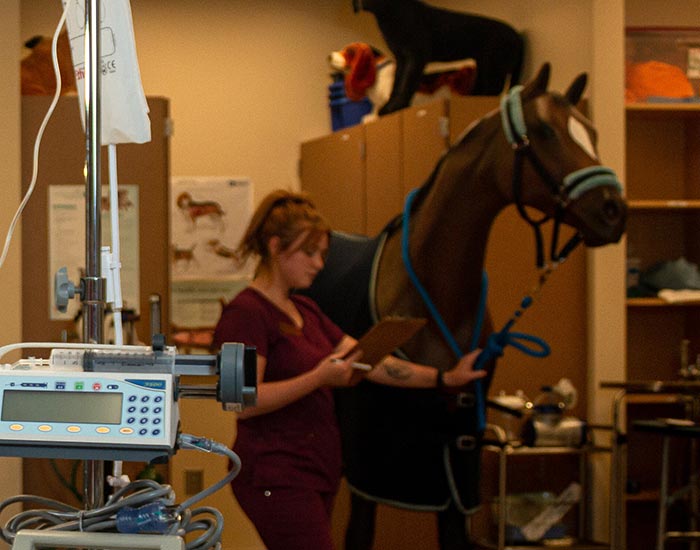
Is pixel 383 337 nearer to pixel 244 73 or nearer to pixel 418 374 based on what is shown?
pixel 418 374

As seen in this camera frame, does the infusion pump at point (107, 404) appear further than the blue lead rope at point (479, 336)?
No

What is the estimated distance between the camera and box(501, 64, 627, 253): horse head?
9.84 feet

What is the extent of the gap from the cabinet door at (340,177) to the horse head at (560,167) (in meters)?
1.45

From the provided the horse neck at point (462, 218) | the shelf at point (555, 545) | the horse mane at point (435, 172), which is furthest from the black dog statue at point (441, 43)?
the shelf at point (555, 545)

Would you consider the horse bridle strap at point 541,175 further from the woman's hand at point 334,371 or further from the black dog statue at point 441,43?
the black dog statue at point 441,43

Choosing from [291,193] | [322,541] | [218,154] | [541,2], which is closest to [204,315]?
[218,154]

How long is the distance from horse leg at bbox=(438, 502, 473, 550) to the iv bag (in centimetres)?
214

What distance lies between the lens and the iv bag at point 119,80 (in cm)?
144

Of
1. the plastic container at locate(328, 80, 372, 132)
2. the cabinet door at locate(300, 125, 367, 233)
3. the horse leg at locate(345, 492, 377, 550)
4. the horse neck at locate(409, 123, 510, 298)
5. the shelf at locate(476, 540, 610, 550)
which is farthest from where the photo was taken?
the plastic container at locate(328, 80, 372, 132)

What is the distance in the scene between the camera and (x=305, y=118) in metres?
5.34

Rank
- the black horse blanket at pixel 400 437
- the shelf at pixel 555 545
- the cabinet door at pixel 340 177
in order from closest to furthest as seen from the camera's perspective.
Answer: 1. the black horse blanket at pixel 400 437
2. the shelf at pixel 555 545
3. the cabinet door at pixel 340 177

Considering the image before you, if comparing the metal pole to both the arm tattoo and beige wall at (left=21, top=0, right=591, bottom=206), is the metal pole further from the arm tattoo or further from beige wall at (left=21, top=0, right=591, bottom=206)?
beige wall at (left=21, top=0, right=591, bottom=206)

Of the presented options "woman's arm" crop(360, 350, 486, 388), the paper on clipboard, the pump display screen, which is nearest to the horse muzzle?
"woman's arm" crop(360, 350, 486, 388)

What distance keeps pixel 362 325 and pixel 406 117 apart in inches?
38.9
